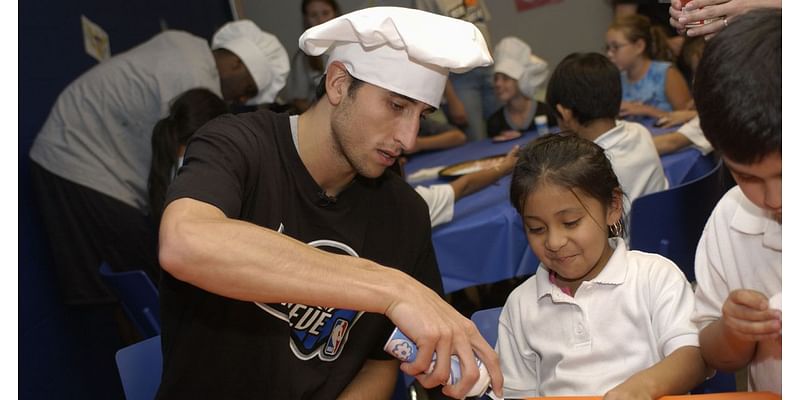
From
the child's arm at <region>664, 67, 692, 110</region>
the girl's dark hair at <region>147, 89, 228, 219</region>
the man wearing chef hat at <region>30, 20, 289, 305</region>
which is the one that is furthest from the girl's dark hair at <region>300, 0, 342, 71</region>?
the child's arm at <region>664, 67, 692, 110</region>

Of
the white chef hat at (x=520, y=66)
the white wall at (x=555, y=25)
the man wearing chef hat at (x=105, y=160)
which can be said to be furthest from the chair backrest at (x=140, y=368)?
the white wall at (x=555, y=25)

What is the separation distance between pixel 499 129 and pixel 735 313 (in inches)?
114

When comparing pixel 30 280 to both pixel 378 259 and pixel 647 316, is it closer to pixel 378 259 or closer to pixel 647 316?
pixel 378 259

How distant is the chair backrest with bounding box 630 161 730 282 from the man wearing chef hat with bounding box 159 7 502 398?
760 mm

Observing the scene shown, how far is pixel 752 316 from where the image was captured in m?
0.85

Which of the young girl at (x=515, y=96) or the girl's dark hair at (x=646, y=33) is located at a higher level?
the girl's dark hair at (x=646, y=33)

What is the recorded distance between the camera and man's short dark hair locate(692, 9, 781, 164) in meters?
0.74

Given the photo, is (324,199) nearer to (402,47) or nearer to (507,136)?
(402,47)

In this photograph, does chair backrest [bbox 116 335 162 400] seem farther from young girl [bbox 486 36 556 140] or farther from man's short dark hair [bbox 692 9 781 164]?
young girl [bbox 486 36 556 140]

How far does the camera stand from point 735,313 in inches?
34.0

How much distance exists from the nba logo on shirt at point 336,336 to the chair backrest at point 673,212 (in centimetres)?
93

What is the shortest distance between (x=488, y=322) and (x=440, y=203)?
739mm

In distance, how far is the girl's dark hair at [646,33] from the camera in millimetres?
3850

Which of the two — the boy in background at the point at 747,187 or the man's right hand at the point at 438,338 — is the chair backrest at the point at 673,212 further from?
the man's right hand at the point at 438,338
